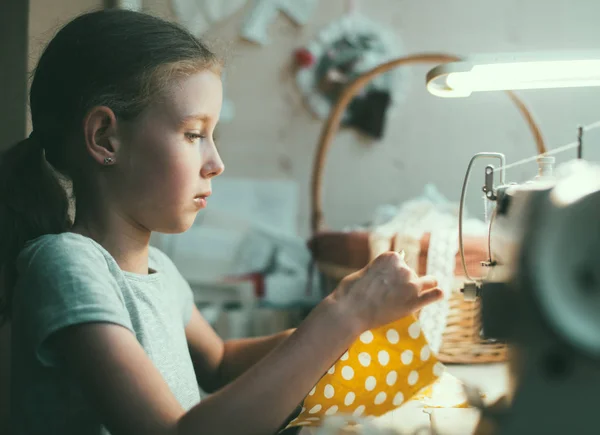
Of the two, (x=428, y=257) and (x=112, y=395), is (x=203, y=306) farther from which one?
(x=112, y=395)

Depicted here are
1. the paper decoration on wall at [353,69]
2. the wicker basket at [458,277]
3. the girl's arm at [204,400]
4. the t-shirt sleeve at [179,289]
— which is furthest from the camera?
the paper decoration on wall at [353,69]

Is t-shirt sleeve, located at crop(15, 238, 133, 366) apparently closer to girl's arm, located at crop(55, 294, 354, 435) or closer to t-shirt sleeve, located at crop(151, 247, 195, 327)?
girl's arm, located at crop(55, 294, 354, 435)

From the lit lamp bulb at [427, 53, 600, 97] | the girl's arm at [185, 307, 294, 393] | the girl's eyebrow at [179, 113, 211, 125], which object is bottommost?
the girl's arm at [185, 307, 294, 393]

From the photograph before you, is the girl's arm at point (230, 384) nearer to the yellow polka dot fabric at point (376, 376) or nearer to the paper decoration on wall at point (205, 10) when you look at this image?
the yellow polka dot fabric at point (376, 376)

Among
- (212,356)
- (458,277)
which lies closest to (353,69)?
(458,277)

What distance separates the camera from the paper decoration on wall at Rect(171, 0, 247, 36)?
2.23 m

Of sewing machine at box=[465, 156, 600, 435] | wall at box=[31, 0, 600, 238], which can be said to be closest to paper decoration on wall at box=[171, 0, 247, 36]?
wall at box=[31, 0, 600, 238]

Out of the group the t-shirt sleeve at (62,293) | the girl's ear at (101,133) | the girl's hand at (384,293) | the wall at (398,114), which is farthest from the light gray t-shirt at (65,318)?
the wall at (398,114)

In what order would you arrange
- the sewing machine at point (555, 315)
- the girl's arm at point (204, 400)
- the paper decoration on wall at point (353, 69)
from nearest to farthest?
the sewing machine at point (555, 315)
the girl's arm at point (204, 400)
the paper decoration on wall at point (353, 69)

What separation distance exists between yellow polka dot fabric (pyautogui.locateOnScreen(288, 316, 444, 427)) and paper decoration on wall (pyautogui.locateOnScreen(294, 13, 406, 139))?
1.53m

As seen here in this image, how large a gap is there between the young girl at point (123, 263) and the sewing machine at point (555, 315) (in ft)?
0.60

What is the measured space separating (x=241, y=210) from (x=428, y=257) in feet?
4.34

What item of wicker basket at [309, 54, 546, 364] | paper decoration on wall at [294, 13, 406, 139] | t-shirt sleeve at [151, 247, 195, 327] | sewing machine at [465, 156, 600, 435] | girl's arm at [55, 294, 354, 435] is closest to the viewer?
sewing machine at [465, 156, 600, 435]

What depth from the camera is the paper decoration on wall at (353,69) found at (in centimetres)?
217
